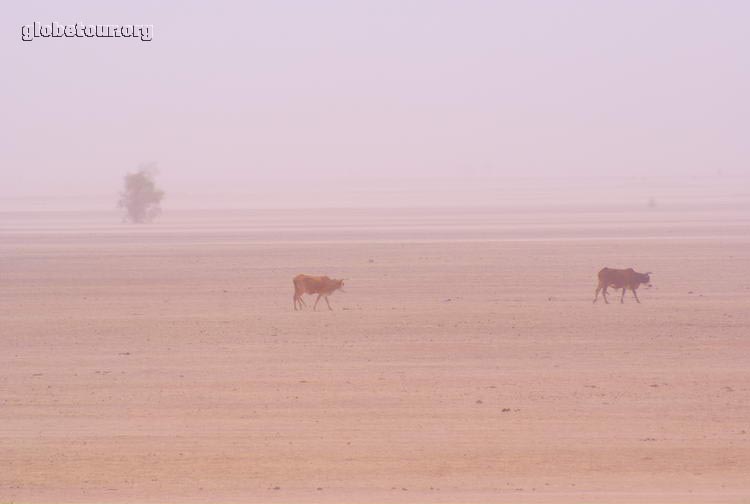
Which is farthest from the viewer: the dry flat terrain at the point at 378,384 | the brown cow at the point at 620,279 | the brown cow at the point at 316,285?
the brown cow at the point at 620,279

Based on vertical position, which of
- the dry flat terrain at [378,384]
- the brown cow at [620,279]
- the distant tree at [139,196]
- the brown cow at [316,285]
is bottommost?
the dry flat terrain at [378,384]

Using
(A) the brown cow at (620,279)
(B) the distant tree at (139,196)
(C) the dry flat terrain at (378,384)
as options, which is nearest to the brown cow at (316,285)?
(C) the dry flat terrain at (378,384)

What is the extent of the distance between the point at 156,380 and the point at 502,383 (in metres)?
3.91

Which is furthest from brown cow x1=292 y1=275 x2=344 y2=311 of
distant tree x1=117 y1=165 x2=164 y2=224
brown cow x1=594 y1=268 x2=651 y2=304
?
distant tree x1=117 y1=165 x2=164 y2=224

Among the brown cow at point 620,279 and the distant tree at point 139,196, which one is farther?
the distant tree at point 139,196

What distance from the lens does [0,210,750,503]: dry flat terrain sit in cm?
1039

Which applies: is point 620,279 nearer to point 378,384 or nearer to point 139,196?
point 378,384

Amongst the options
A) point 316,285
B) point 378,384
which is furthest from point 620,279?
point 378,384

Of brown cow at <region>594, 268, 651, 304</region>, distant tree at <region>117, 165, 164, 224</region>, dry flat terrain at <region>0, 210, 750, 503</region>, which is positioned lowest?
dry flat terrain at <region>0, 210, 750, 503</region>

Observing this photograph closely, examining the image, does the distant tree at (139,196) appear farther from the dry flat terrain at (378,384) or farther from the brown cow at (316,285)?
the brown cow at (316,285)

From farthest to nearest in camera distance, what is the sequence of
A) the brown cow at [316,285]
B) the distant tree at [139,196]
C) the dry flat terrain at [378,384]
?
the distant tree at [139,196] → the brown cow at [316,285] → the dry flat terrain at [378,384]

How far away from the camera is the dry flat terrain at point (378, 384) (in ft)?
34.1

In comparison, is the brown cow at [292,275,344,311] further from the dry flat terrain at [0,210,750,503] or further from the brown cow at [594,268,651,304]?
the brown cow at [594,268,651,304]

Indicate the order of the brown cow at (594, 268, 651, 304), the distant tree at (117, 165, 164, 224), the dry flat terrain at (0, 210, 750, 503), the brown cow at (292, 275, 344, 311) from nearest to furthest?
the dry flat terrain at (0, 210, 750, 503) → the brown cow at (292, 275, 344, 311) → the brown cow at (594, 268, 651, 304) → the distant tree at (117, 165, 164, 224)
